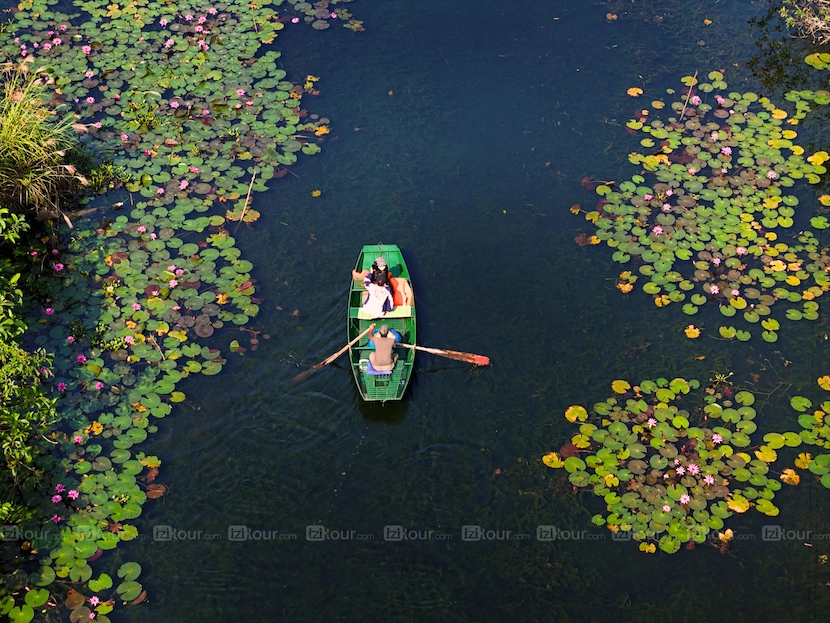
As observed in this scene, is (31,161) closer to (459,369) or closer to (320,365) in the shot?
(320,365)

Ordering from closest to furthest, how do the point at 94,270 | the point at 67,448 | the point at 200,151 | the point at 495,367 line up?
the point at 67,448 < the point at 495,367 < the point at 94,270 < the point at 200,151

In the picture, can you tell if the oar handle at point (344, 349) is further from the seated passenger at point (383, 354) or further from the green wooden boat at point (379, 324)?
the seated passenger at point (383, 354)

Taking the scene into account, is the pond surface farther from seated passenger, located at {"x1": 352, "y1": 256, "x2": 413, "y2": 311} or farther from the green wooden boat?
seated passenger, located at {"x1": 352, "y1": 256, "x2": 413, "y2": 311}

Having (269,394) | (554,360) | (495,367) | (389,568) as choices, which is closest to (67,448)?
(269,394)

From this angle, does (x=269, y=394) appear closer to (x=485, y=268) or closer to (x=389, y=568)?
(x=389, y=568)

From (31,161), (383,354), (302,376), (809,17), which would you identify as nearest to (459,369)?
(383,354)

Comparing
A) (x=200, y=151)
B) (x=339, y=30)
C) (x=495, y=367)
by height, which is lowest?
(x=495, y=367)
